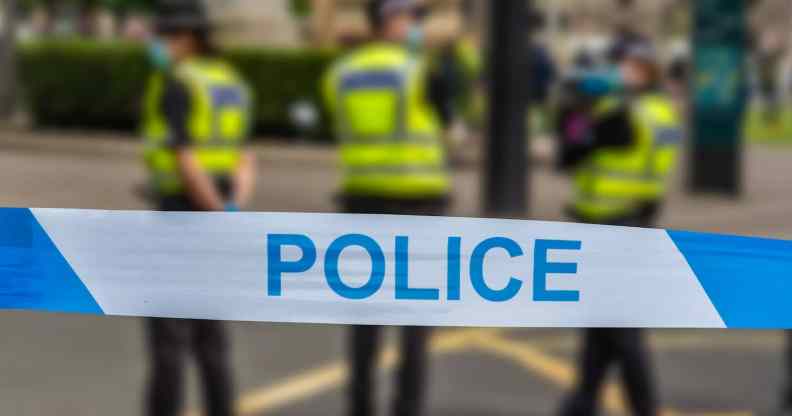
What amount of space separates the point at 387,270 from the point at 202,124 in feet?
7.49

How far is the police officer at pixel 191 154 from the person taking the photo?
437cm

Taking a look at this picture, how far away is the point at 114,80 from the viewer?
16.7 meters

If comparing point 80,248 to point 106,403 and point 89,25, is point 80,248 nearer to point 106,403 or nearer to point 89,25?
point 106,403

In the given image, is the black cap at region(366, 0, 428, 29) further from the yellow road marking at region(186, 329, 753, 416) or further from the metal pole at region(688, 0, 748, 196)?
the metal pole at region(688, 0, 748, 196)

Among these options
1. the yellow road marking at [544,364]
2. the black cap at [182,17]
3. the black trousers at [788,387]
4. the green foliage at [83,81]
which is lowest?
the yellow road marking at [544,364]

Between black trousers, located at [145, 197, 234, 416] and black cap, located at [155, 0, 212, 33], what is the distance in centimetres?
62

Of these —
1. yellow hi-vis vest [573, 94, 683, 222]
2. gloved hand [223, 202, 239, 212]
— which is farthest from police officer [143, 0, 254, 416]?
yellow hi-vis vest [573, 94, 683, 222]

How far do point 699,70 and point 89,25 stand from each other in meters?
33.1

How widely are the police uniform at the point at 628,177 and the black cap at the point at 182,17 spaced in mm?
1503

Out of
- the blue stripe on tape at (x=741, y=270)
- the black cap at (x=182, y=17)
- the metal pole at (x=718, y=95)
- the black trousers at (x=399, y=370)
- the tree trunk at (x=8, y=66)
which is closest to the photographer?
the blue stripe on tape at (x=741, y=270)

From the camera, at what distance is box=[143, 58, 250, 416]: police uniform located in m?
4.38

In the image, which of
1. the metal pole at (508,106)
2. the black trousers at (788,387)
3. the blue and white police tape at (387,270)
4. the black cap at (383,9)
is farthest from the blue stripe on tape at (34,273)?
the metal pole at (508,106)

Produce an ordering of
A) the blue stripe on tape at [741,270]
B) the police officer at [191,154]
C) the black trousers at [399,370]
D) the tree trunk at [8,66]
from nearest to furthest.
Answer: the blue stripe on tape at [741,270] < the police officer at [191,154] < the black trousers at [399,370] < the tree trunk at [8,66]

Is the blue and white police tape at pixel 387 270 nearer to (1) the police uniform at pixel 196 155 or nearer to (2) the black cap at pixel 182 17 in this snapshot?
(1) the police uniform at pixel 196 155
